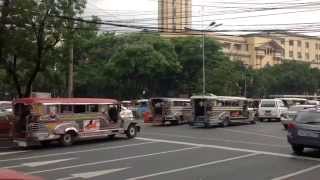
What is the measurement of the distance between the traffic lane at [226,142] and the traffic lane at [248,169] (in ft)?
9.73

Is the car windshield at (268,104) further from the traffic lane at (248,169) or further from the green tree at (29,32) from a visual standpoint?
the traffic lane at (248,169)

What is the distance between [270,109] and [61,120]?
23.8 metres

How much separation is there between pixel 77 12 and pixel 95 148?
749 centimetres

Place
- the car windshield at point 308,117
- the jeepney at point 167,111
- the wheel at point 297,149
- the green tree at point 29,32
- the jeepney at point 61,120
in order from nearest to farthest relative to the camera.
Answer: the car windshield at point 308,117
the wheel at point 297,149
the jeepney at point 61,120
the green tree at point 29,32
the jeepney at point 167,111

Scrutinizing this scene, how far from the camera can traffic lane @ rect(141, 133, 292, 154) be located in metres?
24.2

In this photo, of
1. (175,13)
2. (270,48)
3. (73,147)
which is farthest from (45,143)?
(270,48)

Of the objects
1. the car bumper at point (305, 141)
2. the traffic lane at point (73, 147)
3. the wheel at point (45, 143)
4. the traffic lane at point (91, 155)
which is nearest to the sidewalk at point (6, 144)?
the traffic lane at point (73, 147)

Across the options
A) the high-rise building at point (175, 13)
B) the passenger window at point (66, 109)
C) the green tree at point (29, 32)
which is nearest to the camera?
the passenger window at point (66, 109)

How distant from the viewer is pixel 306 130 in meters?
20.2

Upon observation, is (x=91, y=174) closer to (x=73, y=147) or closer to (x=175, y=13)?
(x=73, y=147)

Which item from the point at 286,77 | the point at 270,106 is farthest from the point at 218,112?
the point at 286,77

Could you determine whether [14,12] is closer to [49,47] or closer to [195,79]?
[49,47]

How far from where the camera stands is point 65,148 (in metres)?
25.5

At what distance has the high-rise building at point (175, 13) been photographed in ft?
139
